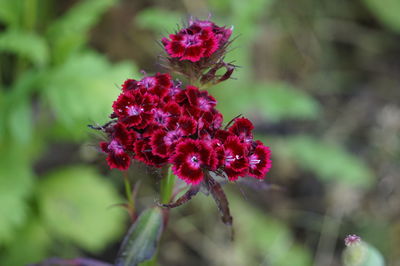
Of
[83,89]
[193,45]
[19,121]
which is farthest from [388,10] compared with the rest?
[193,45]

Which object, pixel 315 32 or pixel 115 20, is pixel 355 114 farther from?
pixel 115 20

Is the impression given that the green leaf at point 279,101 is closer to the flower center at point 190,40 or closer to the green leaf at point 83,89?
the green leaf at point 83,89

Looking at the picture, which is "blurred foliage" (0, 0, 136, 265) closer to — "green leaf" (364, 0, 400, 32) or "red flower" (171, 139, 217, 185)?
"red flower" (171, 139, 217, 185)

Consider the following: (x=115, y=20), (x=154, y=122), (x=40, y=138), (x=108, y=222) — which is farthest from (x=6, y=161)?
(x=154, y=122)

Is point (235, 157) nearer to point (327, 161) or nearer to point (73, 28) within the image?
point (73, 28)

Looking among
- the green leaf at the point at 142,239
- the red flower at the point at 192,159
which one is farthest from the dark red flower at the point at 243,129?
the green leaf at the point at 142,239

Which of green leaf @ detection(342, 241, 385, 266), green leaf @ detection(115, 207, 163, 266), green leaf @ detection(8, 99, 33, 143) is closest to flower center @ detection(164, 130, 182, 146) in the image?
green leaf @ detection(115, 207, 163, 266)
